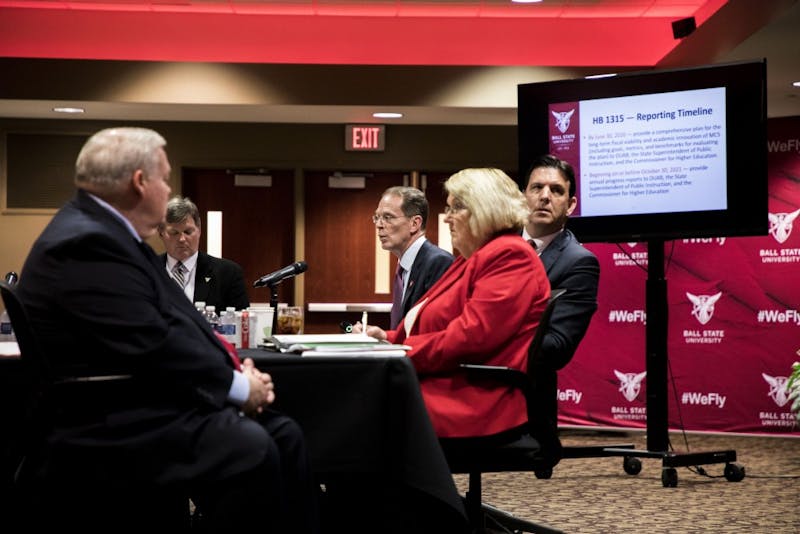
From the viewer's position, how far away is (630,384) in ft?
22.7

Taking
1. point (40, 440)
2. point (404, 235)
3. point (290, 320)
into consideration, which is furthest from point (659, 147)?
point (40, 440)

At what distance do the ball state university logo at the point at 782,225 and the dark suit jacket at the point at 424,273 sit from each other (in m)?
3.30

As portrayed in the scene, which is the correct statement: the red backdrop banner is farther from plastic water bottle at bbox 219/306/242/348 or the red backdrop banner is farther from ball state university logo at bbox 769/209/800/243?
plastic water bottle at bbox 219/306/242/348

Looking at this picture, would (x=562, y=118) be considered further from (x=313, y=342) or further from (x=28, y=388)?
(x=28, y=388)

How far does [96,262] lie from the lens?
7.51 feet

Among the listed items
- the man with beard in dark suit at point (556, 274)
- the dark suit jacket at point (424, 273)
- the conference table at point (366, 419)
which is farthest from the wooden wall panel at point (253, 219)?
the conference table at point (366, 419)

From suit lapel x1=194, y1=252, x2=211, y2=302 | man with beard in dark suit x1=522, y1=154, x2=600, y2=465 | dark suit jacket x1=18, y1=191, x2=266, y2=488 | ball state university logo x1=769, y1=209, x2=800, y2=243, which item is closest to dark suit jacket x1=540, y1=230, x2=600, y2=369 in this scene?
man with beard in dark suit x1=522, y1=154, x2=600, y2=465

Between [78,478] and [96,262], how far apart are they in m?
0.49

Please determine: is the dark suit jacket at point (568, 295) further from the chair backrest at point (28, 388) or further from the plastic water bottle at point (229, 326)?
the chair backrest at point (28, 388)

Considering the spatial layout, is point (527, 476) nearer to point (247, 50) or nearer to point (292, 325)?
point (292, 325)

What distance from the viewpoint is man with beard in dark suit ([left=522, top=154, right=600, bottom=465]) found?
328cm

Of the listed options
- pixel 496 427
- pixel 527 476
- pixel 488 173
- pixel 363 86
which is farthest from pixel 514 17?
pixel 496 427

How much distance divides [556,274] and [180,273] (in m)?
1.91

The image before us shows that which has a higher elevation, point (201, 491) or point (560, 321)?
point (560, 321)
